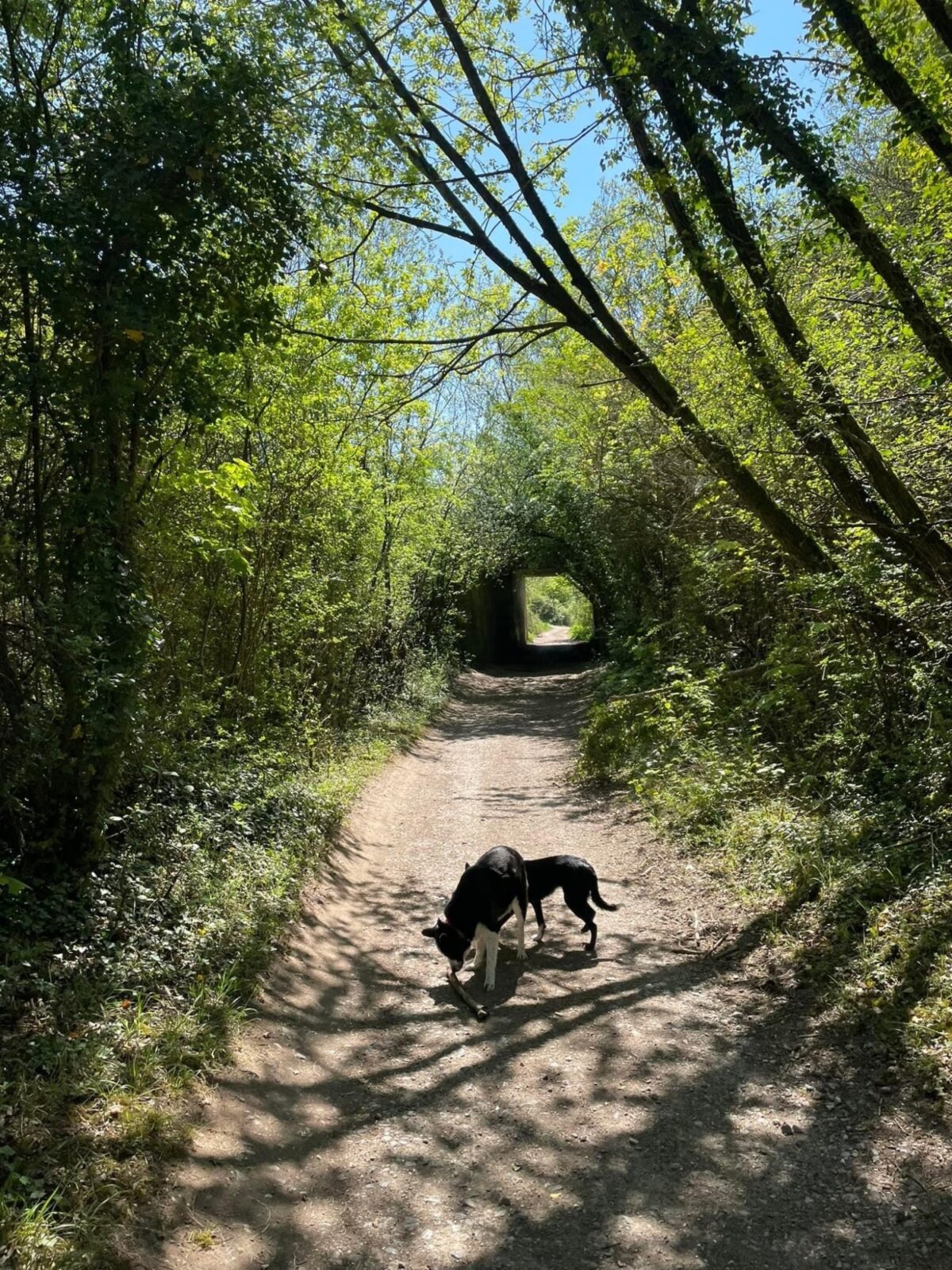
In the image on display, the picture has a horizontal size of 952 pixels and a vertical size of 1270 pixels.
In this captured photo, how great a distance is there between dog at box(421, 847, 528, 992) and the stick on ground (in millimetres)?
63

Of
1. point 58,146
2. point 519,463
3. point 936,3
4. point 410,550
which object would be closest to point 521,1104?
point 58,146

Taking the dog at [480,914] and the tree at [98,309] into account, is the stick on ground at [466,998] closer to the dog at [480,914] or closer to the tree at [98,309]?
the dog at [480,914]

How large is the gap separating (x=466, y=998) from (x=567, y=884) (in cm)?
110

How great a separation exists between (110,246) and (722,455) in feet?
13.8

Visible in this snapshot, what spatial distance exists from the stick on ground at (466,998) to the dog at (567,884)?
0.85 meters

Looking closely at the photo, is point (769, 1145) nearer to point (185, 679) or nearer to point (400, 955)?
point (400, 955)

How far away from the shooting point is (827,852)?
5285mm

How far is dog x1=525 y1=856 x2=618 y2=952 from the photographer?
17.6ft

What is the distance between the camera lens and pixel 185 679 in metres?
6.54

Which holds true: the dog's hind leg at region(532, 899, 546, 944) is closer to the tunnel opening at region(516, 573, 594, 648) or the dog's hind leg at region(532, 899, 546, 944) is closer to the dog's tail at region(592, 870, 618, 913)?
the dog's tail at region(592, 870, 618, 913)

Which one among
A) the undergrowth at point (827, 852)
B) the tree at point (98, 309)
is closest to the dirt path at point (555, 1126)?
the undergrowth at point (827, 852)

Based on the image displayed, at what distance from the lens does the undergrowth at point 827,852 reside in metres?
3.86

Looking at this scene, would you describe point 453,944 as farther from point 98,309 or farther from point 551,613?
point 551,613

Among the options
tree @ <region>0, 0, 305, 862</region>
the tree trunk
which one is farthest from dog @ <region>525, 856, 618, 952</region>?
the tree trunk
